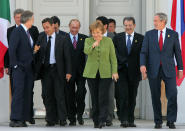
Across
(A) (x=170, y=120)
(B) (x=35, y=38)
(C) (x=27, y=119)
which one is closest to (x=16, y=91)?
(C) (x=27, y=119)

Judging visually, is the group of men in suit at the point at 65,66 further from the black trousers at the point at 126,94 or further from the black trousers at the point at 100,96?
the black trousers at the point at 100,96

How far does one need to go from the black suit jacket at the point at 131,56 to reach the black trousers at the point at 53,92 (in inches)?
39.7

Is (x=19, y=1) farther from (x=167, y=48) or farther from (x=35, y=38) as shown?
(x=167, y=48)

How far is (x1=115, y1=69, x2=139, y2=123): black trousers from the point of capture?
10062mm

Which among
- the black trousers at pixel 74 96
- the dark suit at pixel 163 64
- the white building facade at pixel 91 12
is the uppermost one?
the white building facade at pixel 91 12

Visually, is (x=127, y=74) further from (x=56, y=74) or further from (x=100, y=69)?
(x=56, y=74)

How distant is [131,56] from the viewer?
33.2 ft

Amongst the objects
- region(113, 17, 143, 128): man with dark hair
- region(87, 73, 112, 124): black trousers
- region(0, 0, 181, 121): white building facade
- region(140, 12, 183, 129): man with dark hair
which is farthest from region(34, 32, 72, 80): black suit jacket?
region(0, 0, 181, 121): white building facade

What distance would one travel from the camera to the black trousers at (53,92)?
32.9ft

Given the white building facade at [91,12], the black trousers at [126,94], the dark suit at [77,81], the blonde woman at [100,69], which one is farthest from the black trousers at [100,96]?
the white building facade at [91,12]

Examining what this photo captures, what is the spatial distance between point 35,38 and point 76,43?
0.70 m

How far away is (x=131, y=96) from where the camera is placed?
1017 centimetres

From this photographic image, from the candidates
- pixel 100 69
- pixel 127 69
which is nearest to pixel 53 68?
pixel 100 69

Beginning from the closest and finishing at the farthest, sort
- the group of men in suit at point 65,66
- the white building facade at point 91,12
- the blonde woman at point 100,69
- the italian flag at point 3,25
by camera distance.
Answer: the blonde woman at point 100,69 < the group of men in suit at point 65,66 < the italian flag at point 3,25 < the white building facade at point 91,12
